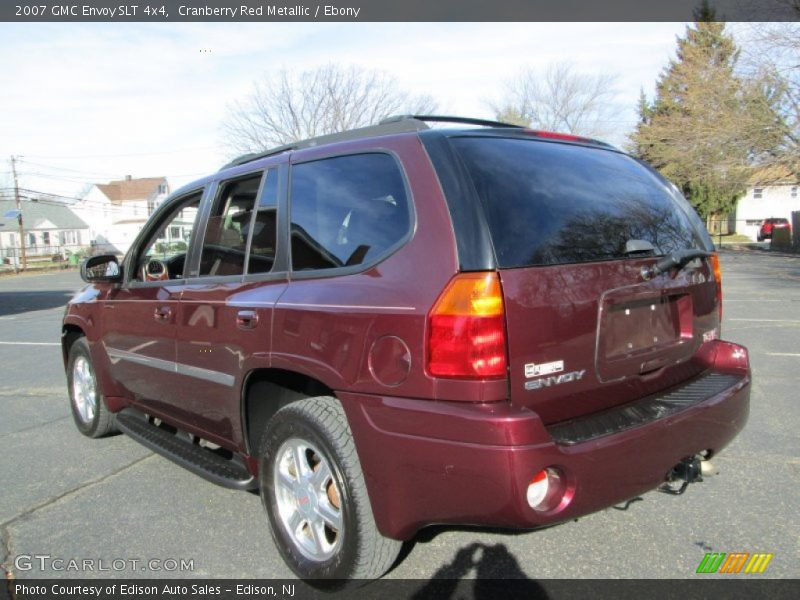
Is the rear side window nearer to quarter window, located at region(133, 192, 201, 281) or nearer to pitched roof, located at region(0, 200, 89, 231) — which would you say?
quarter window, located at region(133, 192, 201, 281)

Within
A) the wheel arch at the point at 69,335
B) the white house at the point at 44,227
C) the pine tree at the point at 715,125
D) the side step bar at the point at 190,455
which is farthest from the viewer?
the white house at the point at 44,227

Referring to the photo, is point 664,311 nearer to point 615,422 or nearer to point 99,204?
point 615,422

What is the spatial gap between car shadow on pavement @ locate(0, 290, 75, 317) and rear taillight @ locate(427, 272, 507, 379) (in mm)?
16051

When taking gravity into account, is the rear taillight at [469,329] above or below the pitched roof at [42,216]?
below

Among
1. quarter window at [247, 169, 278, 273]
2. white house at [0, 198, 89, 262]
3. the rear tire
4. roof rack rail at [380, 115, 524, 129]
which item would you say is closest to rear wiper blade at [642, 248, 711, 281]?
roof rack rail at [380, 115, 524, 129]

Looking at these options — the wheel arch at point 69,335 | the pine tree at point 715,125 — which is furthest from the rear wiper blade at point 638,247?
the pine tree at point 715,125

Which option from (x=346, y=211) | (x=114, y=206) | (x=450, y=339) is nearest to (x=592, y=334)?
(x=450, y=339)

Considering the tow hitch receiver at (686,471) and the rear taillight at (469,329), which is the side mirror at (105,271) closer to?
the rear taillight at (469,329)

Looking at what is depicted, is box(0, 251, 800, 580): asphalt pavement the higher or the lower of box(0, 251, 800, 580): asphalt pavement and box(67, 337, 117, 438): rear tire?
the lower

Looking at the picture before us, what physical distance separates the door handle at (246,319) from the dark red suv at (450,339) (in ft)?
0.05

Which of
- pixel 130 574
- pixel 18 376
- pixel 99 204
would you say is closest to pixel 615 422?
pixel 130 574

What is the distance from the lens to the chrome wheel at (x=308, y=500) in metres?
2.59

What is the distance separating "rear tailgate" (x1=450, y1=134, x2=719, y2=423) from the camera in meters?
2.24

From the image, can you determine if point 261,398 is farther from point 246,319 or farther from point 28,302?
point 28,302
